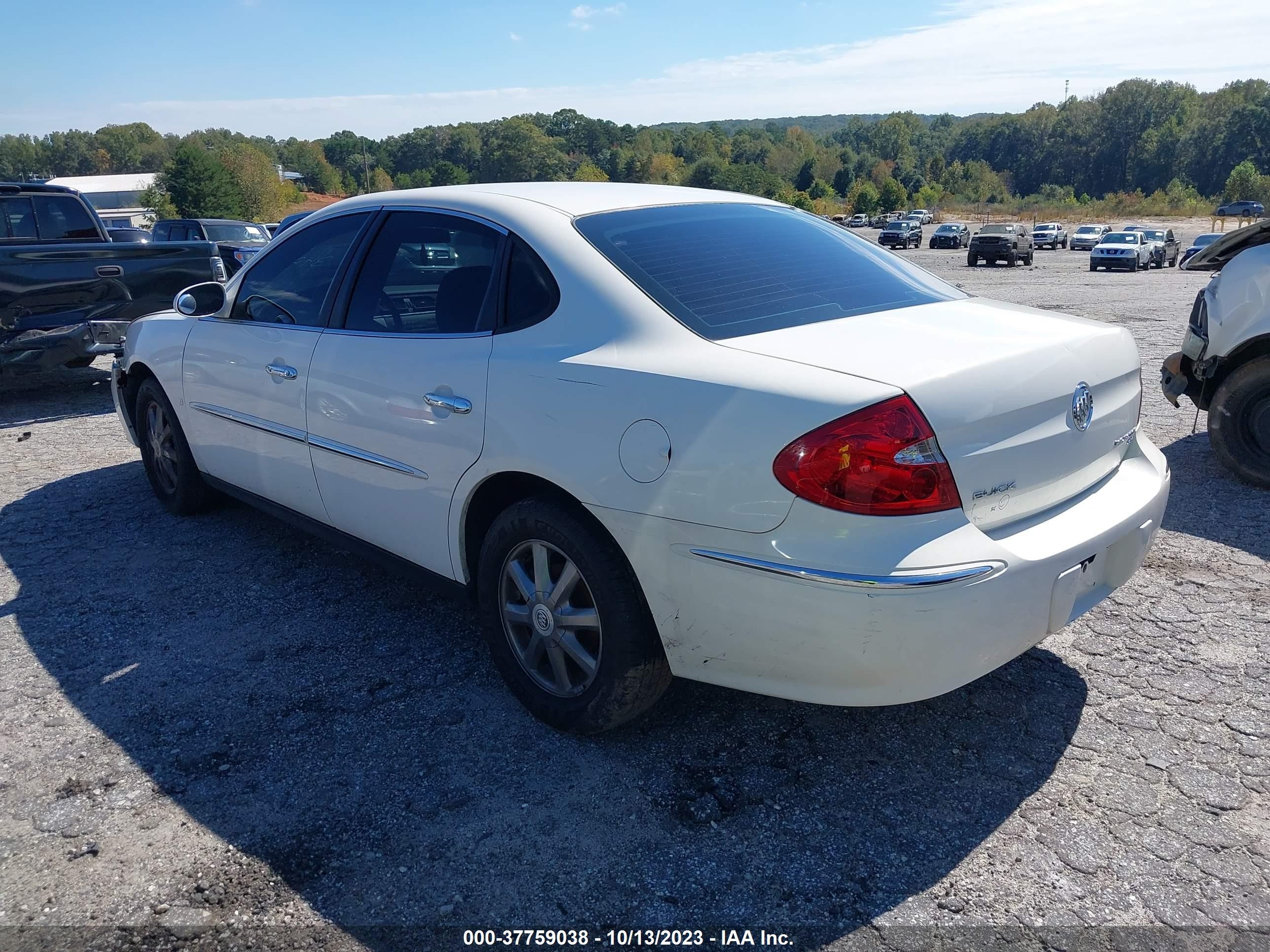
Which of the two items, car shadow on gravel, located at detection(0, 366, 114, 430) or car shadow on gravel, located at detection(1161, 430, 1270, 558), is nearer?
car shadow on gravel, located at detection(1161, 430, 1270, 558)

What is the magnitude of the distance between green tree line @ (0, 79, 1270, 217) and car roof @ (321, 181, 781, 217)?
95.1 m

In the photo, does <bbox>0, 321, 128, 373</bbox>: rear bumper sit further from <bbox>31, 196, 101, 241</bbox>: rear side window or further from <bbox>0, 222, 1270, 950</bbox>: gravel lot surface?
<bbox>0, 222, 1270, 950</bbox>: gravel lot surface

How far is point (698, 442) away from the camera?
246 cm

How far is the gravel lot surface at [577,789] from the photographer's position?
2.27 m

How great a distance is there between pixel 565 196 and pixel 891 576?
6.26 feet

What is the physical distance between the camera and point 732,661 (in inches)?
101

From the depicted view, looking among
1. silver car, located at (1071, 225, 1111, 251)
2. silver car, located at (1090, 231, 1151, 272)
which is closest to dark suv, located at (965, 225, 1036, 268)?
silver car, located at (1090, 231, 1151, 272)

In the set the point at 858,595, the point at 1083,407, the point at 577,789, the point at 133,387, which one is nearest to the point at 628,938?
the point at 577,789

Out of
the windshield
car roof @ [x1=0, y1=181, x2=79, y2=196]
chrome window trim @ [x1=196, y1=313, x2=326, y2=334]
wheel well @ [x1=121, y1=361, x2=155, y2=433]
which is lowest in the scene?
wheel well @ [x1=121, y1=361, x2=155, y2=433]

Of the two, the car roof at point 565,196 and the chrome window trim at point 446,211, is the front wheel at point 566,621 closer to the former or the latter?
the chrome window trim at point 446,211

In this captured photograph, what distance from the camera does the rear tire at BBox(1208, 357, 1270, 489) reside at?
210 inches

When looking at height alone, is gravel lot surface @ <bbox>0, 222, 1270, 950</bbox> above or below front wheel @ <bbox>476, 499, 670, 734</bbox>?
below

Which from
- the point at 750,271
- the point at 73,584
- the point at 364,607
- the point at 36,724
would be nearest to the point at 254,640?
the point at 364,607

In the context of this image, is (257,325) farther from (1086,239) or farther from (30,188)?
(1086,239)
